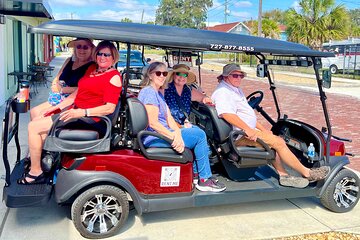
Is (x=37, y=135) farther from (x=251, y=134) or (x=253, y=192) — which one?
(x=253, y=192)

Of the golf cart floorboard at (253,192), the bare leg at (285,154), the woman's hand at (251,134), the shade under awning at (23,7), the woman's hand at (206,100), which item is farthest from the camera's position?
the shade under awning at (23,7)

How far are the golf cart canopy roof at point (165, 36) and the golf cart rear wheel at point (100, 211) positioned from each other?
1.23m

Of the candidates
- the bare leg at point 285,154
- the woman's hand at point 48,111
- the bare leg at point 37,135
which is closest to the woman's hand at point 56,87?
the woman's hand at point 48,111

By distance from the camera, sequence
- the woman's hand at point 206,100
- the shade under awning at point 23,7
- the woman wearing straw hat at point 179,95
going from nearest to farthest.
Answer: the woman wearing straw hat at point 179,95 < the woman's hand at point 206,100 < the shade under awning at point 23,7

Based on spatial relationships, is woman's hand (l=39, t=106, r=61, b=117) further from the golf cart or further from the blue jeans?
the blue jeans

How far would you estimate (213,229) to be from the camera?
3482mm

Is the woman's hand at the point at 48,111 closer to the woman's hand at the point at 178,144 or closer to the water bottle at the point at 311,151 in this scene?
the woman's hand at the point at 178,144

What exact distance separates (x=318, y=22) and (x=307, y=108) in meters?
24.9

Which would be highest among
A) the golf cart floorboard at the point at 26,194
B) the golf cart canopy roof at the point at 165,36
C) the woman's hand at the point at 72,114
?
the golf cart canopy roof at the point at 165,36

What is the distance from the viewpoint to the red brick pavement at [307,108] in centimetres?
Result: 475

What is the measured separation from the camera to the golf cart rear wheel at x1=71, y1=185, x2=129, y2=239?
314 centimetres

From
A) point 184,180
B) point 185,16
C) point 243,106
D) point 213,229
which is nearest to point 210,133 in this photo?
point 243,106

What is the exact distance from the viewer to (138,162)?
3.22 m

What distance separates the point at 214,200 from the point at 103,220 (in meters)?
0.98
